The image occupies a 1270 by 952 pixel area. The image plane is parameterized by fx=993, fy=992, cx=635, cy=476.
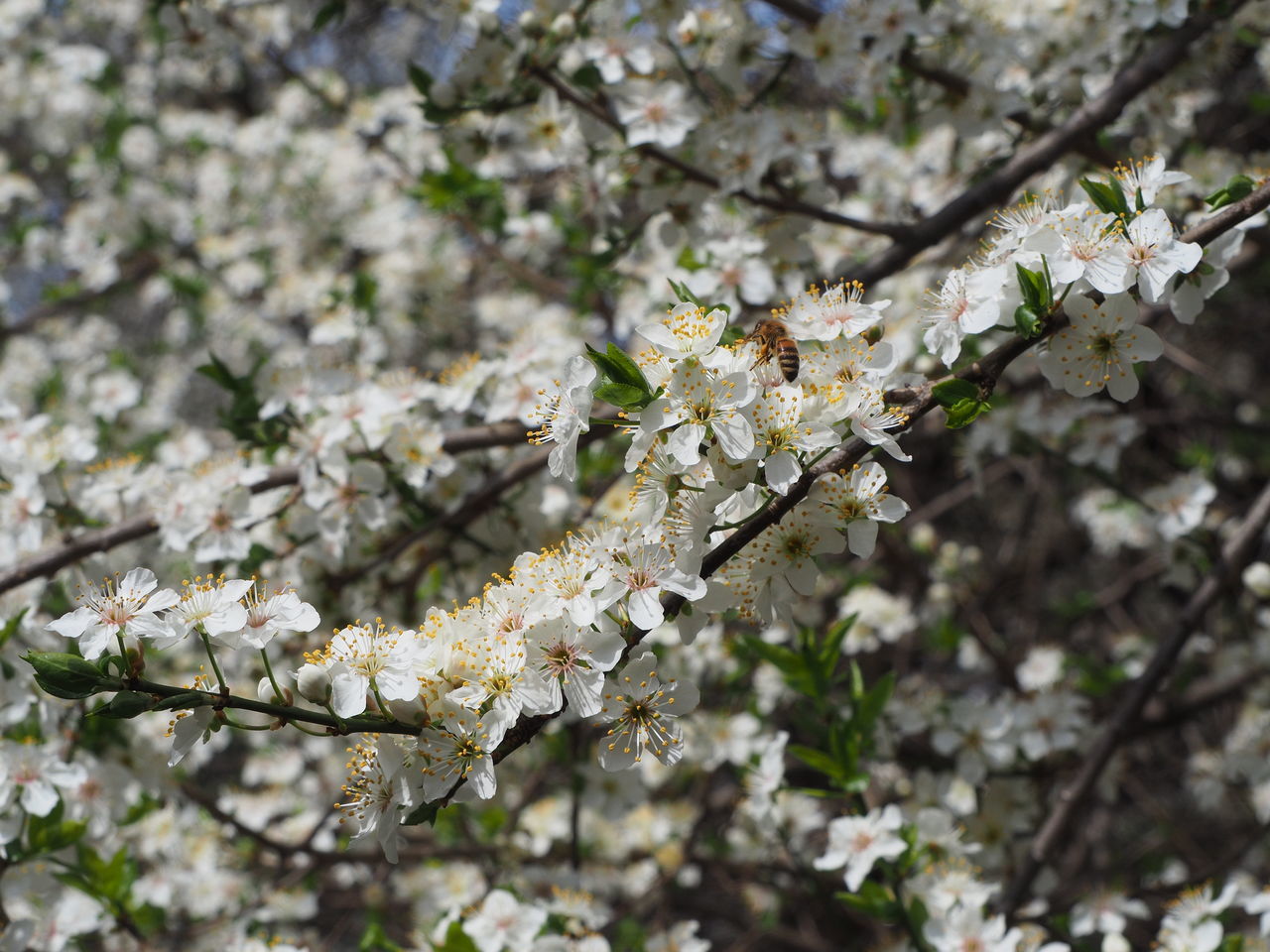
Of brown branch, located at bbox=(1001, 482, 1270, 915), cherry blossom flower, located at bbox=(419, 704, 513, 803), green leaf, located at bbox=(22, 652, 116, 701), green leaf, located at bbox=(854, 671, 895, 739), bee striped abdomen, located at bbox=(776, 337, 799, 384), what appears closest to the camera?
green leaf, located at bbox=(22, 652, 116, 701)

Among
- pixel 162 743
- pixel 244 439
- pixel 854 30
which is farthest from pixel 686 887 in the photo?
pixel 854 30

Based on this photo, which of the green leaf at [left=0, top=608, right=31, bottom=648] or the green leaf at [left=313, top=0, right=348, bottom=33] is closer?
the green leaf at [left=0, top=608, right=31, bottom=648]

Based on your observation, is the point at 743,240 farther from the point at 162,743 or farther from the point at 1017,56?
the point at 162,743

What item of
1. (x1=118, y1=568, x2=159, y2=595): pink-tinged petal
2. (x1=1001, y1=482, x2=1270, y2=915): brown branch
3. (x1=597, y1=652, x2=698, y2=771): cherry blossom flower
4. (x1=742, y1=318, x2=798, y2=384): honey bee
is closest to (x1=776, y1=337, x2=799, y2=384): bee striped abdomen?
(x1=742, y1=318, x2=798, y2=384): honey bee

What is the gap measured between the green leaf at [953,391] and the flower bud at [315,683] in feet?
3.58

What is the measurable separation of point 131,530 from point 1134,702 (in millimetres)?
2773

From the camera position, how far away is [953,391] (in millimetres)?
1663

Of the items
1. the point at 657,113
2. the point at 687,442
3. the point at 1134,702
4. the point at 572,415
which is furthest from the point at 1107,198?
the point at 1134,702

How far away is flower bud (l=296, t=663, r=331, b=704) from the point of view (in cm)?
154

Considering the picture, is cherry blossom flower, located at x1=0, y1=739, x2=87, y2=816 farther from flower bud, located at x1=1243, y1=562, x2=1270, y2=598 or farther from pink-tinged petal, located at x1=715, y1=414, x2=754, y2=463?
flower bud, located at x1=1243, y1=562, x2=1270, y2=598

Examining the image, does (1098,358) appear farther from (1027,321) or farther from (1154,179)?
(1154,179)

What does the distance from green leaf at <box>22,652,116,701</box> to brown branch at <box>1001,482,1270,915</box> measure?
218 cm

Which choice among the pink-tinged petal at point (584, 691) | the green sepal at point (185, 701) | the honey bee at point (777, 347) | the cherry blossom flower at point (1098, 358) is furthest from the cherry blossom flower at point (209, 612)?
the cherry blossom flower at point (1098, 358)

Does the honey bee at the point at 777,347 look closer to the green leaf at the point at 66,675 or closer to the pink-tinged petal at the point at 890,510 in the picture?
the pink-tinged petal at the point at 890,510
